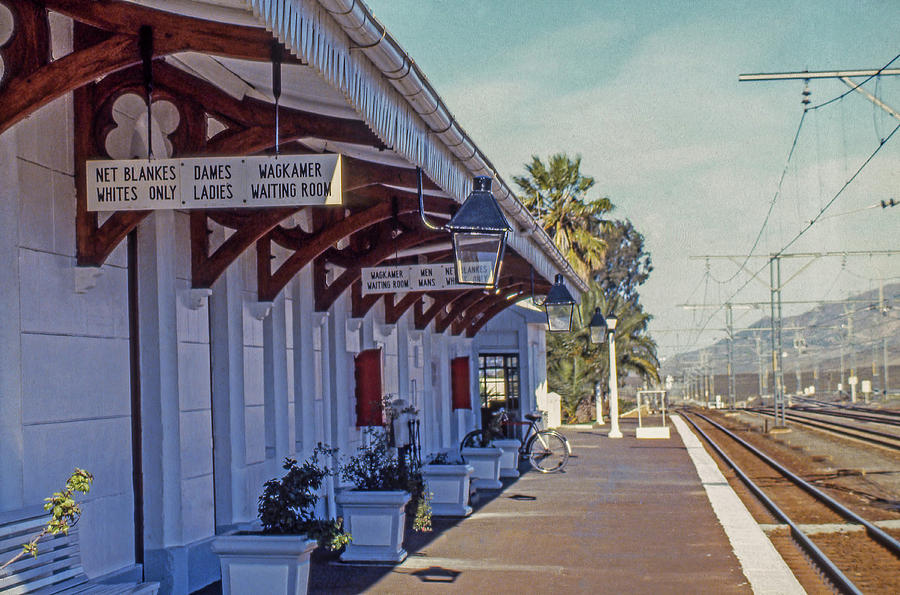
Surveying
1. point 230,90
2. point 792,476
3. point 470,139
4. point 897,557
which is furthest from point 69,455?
point 792,476

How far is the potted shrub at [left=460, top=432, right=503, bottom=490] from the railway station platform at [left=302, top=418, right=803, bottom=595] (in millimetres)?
252

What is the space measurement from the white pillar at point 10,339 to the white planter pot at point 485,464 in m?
10.0

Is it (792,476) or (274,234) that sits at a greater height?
(274,234)

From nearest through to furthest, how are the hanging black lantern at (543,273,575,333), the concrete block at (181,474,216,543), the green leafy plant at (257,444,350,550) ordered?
the green leafy plant at (257,444,350,550), the concrete block at (181,474,216,543), the hanging black lantern at (543,273,575,333)

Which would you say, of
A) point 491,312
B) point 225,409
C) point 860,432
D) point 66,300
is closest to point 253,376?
point 225,409

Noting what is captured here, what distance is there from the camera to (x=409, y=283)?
11.2 metres

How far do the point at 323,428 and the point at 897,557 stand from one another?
6.05m

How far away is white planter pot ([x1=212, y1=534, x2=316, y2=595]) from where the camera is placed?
281 inches

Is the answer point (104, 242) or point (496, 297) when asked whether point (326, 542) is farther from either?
point (496, 297)

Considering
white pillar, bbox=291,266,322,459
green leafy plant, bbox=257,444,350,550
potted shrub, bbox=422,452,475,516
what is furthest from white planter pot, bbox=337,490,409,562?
potted shrub, bbox=422,452,475,516

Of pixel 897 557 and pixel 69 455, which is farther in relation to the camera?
pixel 897 557

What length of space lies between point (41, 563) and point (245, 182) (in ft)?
7.74

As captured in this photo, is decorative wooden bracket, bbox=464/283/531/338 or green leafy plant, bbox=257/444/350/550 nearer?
green leafy plant, bbox=257/444/350/550

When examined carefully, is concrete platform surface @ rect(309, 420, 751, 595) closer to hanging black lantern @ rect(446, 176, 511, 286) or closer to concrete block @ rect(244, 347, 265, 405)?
concrete block @ rect(244, 347, 265, 405)
